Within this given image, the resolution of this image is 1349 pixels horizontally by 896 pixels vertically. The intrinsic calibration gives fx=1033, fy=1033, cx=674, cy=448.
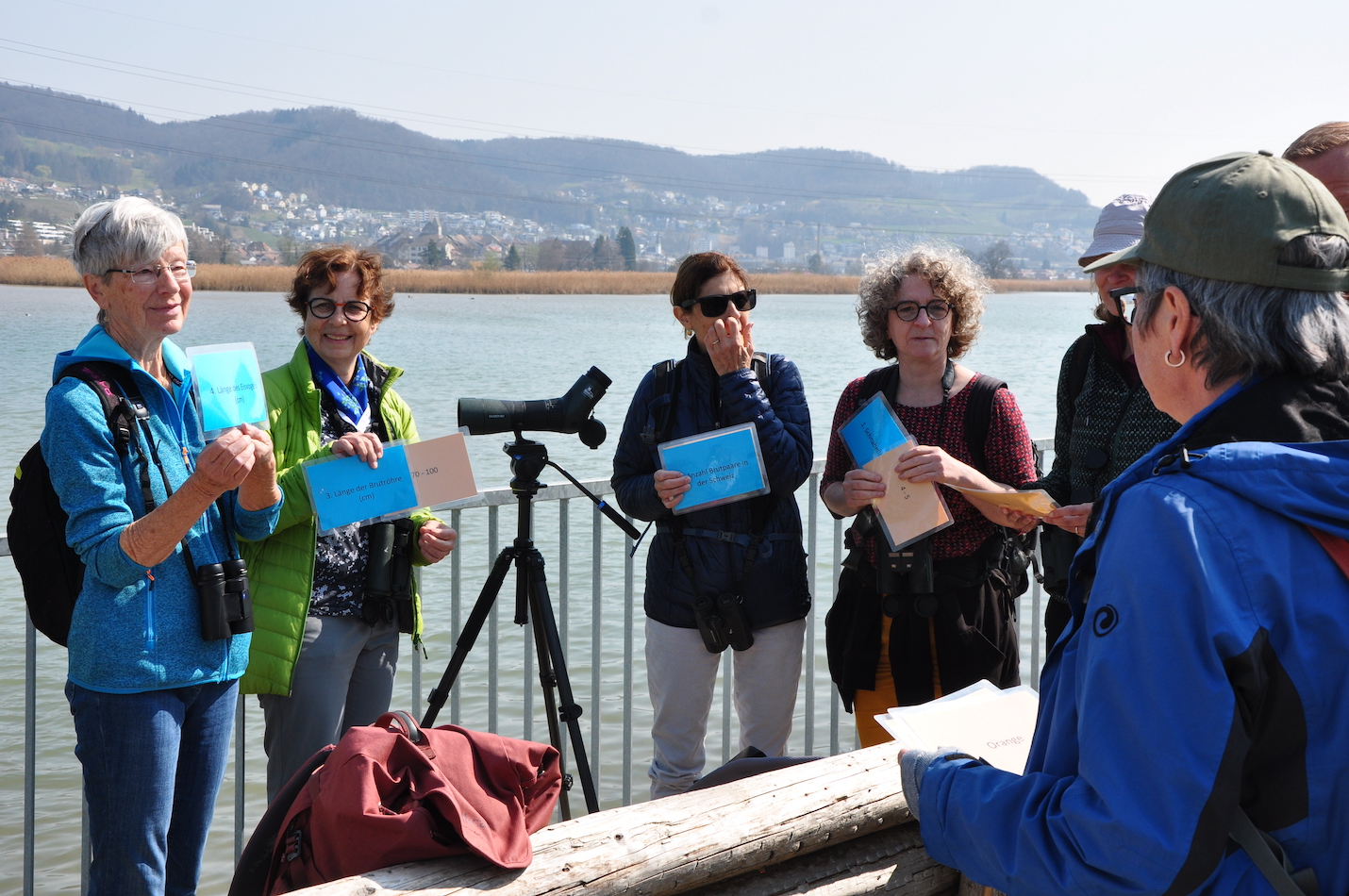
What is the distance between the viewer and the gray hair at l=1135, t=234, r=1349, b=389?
1076 mm

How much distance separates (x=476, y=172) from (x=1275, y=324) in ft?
491

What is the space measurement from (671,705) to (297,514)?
1.15 metres

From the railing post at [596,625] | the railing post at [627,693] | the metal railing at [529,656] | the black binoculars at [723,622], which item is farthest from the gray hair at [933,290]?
the railing post at [627,693]

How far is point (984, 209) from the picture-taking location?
143125 millimetres

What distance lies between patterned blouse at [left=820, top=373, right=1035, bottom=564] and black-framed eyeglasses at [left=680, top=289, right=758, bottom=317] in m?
0.54

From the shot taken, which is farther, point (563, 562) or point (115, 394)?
point (563, 562)

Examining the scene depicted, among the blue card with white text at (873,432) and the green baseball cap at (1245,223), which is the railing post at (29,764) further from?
the green baseball cap at (1245,223)

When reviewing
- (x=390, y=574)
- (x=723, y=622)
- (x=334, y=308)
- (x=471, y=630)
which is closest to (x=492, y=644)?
(x=471, y=630)

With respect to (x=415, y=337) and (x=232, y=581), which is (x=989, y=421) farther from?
(x=415, y=337)

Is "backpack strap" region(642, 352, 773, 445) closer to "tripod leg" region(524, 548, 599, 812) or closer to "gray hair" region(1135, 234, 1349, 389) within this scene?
"tripod leg" region(524, 548, 599, 812)

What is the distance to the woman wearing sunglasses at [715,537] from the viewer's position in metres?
2.83

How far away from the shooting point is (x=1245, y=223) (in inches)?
42.8

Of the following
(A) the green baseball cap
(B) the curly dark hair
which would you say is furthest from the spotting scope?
(A) the green baseball cap

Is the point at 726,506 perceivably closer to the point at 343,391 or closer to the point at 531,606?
the point at 531,606
